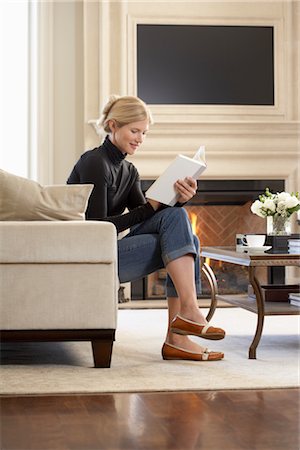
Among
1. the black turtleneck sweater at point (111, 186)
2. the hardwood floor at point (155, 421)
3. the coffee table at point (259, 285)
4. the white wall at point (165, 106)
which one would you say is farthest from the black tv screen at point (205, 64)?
the hardwood floor at point (155, 421)

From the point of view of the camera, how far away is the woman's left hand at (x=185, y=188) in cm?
306

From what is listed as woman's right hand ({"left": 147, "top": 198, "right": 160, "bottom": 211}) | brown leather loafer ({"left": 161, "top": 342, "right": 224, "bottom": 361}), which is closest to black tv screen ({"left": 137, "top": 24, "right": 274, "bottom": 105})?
woman's right hand ({"left": 147, "top": 198, "right": 160, "bottom": 211})

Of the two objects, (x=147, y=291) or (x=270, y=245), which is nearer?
(x=270, y=245)

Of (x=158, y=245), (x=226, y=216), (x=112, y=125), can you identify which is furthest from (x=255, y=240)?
(x=226, y=216)

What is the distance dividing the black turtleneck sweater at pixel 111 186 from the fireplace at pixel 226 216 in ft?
8.83

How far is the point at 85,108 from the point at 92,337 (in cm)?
329

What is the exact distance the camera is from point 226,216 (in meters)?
6.20

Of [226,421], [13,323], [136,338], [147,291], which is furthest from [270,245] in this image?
[147,291]

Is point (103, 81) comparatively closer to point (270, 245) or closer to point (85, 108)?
point (85, 108)

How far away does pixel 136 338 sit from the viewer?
3.85 meters

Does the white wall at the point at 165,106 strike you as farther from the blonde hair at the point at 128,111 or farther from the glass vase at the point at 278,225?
the blonde hair at the point at 128,111

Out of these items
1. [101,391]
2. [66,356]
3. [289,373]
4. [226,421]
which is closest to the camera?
[226,421]

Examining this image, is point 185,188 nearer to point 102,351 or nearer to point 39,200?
point 39,200

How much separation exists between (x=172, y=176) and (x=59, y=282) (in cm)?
59
